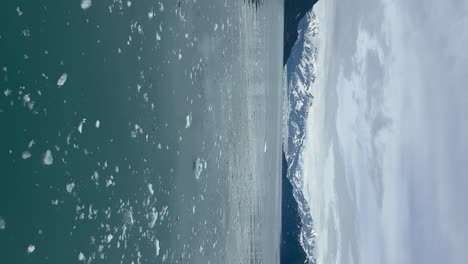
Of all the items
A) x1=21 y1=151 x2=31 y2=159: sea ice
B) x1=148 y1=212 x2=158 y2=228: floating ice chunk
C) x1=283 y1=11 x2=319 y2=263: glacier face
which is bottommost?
x1=148 y1=212 x2=158 y2=228: floating ice chunk

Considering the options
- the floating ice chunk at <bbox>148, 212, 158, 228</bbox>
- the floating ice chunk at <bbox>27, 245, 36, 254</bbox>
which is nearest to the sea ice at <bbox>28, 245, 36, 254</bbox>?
the floating ice chunk at <bbox>27, 245, 36, 254</bbox>

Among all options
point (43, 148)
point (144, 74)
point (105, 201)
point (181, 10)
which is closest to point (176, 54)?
point (181, 10)

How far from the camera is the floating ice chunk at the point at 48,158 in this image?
4.95ft

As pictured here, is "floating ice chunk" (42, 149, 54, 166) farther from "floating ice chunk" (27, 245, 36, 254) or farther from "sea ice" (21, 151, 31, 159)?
"floating ice chunk" (27, 245, 36, 254)

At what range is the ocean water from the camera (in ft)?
4.56

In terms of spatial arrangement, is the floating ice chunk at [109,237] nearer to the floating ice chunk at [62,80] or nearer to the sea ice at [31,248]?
the sea ice at [31,248]

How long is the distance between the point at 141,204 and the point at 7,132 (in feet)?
3.53

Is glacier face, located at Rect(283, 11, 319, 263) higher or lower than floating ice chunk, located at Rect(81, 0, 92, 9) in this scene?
higher

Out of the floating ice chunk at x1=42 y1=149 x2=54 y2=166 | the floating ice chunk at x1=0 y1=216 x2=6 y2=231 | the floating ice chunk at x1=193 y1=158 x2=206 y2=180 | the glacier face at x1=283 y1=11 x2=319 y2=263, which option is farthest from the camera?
the glacier face at x1=283 y1=11 x2=319 y2=263

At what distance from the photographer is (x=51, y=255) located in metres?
1.53

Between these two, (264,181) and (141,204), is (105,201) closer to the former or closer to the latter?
(141,204)

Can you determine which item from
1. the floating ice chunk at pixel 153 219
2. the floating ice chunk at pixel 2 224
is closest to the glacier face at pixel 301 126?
the floating ice chunk at pixel 153 219

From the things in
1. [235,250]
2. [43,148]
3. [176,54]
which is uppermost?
[176,54]

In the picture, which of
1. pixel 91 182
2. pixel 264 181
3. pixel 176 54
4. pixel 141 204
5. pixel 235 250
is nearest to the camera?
pixel 91 182
